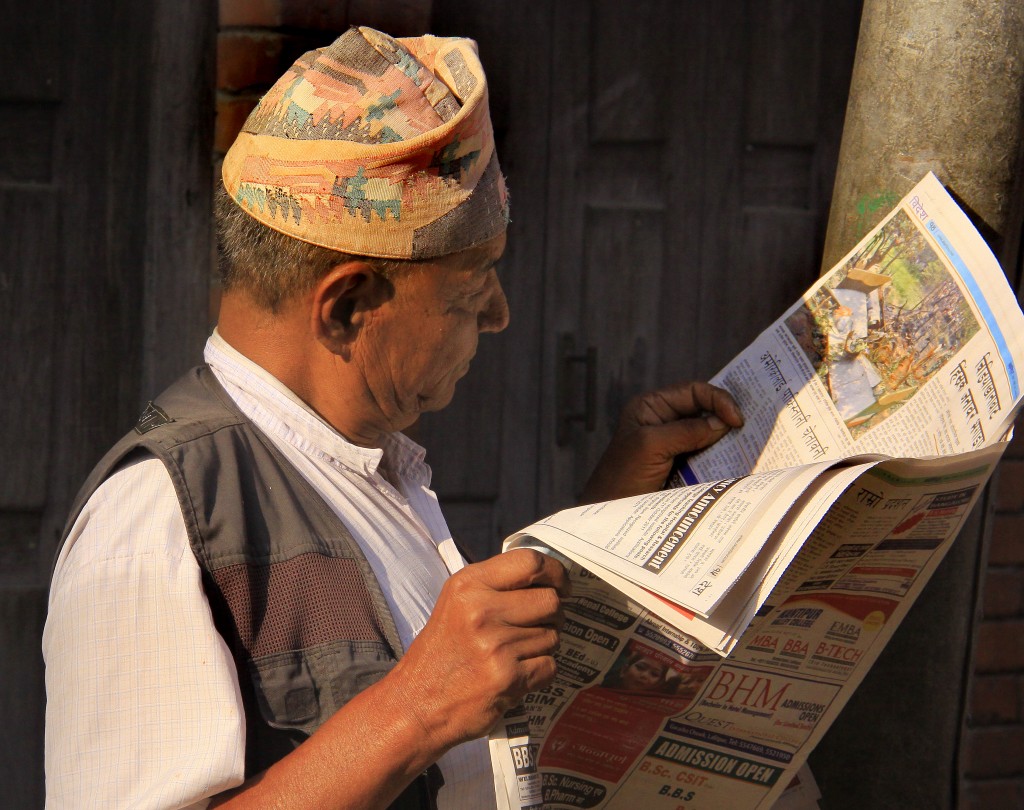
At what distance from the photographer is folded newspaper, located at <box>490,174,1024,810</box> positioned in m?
0.99

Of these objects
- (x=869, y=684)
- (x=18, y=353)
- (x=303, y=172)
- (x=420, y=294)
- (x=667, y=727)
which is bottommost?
(x=869, y=684)

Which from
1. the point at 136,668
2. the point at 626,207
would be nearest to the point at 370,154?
the point at 136,668

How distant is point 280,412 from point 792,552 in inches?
21.7

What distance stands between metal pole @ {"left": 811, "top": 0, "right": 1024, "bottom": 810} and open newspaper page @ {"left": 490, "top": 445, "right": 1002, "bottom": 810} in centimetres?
29


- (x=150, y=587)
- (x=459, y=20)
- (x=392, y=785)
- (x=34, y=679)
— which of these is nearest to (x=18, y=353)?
(x=34, y=679)

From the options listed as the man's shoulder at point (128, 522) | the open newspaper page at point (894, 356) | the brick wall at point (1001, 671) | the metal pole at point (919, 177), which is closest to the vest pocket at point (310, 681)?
the man's shoulder at point (128, 522)

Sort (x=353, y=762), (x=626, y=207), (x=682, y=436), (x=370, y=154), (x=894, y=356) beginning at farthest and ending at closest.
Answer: (x=626, y=207) → (x=682, y=436) → (x=894, y=356) → (x=370, y=154) → (x=353, y=762)

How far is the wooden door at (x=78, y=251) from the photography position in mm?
1937

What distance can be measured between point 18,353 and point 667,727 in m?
1.38

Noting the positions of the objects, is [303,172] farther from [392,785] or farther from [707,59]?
[707,59]

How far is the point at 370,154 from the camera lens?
1.12 meters

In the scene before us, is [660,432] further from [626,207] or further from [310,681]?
[626,207]

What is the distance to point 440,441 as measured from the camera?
2186 millimetres

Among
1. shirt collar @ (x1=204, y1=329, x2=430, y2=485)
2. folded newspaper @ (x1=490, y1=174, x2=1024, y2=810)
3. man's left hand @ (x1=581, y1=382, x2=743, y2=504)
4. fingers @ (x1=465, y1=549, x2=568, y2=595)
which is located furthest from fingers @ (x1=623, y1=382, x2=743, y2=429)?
fingers @ (x1=465, y1=549, x2=568, y2=595)
